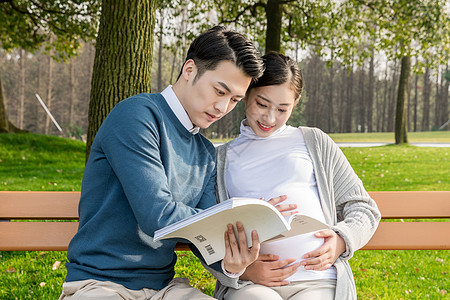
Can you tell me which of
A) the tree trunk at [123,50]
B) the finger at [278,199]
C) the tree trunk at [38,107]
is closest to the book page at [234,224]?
the finger at [278,199]

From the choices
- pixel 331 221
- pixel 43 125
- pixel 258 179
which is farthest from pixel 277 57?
pixel 43 125

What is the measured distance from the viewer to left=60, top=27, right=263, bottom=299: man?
186cm

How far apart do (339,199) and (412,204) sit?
575 millimetres

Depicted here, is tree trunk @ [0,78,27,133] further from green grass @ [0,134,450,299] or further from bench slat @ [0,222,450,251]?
bench slat @ [0,222,450,251]

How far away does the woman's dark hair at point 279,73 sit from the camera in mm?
2420

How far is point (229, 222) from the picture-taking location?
1.78 m

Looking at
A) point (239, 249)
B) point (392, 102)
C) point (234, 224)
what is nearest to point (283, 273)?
point (239, 249)

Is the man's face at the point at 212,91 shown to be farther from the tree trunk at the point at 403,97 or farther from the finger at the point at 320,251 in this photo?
the tree trunk at the point at 403,97

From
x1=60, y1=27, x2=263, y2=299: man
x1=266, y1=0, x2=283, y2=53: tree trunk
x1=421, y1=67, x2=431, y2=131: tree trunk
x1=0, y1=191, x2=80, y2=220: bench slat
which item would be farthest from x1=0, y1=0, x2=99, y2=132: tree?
x1=421, y1=67, x2=431, y2=131: tree trunk

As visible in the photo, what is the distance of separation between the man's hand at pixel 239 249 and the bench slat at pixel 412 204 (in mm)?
1187

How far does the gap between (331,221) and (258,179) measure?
43cm

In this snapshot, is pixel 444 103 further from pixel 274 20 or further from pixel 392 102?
pixel 274 20

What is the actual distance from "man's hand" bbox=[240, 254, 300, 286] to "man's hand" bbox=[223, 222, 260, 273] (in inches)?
10.5

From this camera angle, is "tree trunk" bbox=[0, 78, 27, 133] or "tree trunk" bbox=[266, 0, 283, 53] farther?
"tree trunk" bbox=[0, 78, 27, 133]
